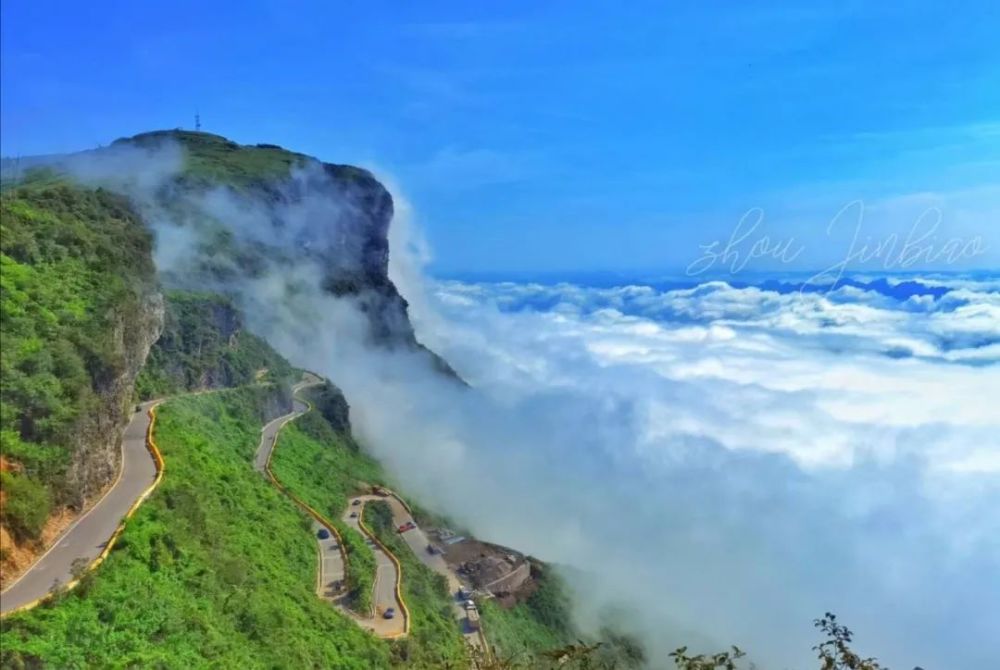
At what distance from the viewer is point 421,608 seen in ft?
94.9

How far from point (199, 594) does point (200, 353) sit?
75.7 feet

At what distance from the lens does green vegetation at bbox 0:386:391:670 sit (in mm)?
13594

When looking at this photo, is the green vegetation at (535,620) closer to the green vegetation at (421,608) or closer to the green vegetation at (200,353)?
the green vegetation at (421,608)

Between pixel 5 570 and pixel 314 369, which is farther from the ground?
pixel 314 369

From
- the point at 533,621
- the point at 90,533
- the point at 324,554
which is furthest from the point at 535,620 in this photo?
the point at 90,533

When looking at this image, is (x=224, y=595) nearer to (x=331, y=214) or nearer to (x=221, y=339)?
(x=221, y=339)

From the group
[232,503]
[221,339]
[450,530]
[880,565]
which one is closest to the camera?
[232,503]

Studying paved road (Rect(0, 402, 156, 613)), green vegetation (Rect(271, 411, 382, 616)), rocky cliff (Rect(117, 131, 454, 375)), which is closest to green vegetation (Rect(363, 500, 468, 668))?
green vegetation (Rect(271, 411, 382, 616))

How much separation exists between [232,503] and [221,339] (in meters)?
19.1

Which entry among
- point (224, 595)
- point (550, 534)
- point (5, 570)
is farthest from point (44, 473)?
point (550, 534)

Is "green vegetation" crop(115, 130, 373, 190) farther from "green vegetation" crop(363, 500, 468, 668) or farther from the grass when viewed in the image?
the grass

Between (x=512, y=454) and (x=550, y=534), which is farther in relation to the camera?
(x=512, y=454)

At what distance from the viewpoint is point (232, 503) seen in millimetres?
24484

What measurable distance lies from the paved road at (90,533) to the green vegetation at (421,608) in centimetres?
851
